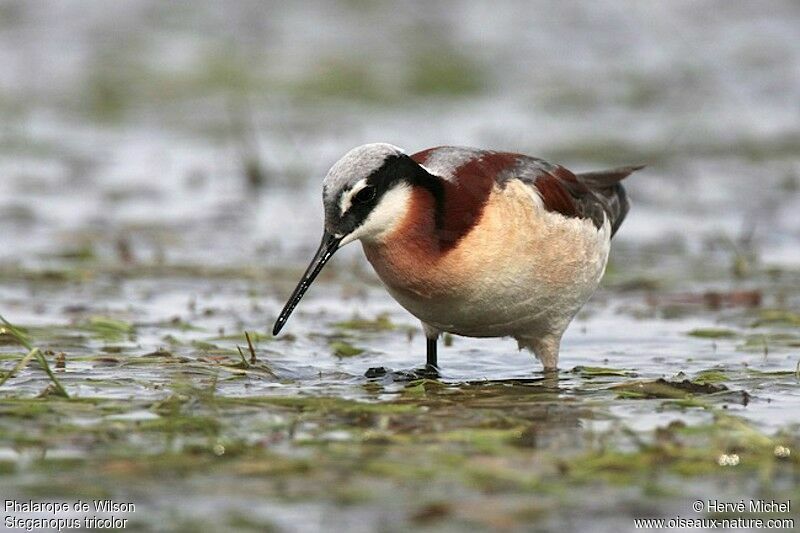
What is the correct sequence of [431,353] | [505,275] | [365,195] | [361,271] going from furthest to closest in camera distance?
[361,271], [431,353], [505,275], [365,195]

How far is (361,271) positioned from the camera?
11.7m

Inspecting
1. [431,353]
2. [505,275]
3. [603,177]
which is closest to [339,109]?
[603,177]

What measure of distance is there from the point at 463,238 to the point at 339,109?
10709 mm

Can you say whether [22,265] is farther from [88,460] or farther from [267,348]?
[88,460]

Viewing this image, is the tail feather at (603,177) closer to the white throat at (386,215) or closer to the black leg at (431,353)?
the black leg at (431,353)

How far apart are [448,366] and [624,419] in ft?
6.13

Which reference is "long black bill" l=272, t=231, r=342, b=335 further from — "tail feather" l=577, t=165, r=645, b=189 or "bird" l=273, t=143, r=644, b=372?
"tail feather" l=577, t=165, r=645, b=189

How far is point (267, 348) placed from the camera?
9.00 m

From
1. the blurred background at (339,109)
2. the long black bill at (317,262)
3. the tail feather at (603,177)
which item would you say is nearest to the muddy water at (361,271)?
the blurred background at (339,109)

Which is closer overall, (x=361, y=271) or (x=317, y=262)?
(x=317, y=262)

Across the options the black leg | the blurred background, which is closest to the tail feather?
the black leg

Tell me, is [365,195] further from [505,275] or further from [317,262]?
[505,275]

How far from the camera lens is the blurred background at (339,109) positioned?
525 inches

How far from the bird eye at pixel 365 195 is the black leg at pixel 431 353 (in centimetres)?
123
